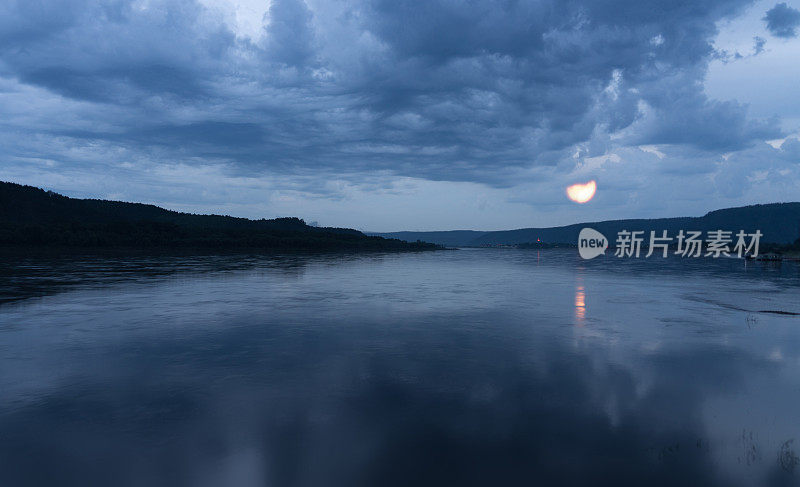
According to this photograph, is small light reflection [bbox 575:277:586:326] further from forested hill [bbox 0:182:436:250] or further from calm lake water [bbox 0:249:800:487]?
forested hill [bbox 0:182:436:250]

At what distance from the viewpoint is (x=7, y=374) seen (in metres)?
16.3

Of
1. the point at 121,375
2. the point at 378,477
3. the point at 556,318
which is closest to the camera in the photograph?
the point at 378,477

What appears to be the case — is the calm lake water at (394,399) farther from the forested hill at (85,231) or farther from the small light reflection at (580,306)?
the forested hill at (85,231)

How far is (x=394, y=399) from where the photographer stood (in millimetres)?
13914

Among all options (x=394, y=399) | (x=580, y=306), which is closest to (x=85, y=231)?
(x=580, y=306)

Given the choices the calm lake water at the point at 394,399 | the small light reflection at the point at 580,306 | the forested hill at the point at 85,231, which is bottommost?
the calm lake water at the point at 394,399

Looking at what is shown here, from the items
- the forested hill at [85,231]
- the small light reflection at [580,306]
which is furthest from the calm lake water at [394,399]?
the forested hill at [85,231]

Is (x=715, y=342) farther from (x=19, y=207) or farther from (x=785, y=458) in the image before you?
(x=19, y=207)

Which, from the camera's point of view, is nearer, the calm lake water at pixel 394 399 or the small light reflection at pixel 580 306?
the calm lake water at pixel 394 399

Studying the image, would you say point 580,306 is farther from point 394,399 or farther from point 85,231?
point 85,231

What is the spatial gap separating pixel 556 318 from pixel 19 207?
21979cm

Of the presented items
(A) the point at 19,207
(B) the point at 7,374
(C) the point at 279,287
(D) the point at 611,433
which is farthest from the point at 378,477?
(A) the point at 19,207

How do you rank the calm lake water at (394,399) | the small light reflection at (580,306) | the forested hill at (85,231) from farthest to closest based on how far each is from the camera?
the forested hill at (85,231), the small light reflection at (580,306), the calm lake water at (394,399)

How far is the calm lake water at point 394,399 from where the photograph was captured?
32.4 feet
